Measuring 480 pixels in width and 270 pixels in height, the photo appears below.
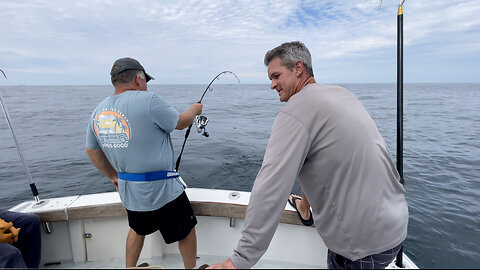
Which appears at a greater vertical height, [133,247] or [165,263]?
[133,247]

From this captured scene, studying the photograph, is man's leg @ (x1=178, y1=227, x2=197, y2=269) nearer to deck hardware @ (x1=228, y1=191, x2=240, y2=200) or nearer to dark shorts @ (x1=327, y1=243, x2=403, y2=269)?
deck hardware @ (x1=228, y1=191, x2=240, y2=200)

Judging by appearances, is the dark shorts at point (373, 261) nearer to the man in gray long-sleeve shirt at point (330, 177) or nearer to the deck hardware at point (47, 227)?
the man in gray long-sleeve shirt at point (330, 177)

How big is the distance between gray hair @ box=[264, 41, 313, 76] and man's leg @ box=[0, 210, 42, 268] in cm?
195

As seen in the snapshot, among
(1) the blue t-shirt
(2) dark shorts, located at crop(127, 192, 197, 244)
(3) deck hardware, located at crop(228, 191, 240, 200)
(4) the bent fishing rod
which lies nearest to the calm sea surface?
(4) the bent fishing rod

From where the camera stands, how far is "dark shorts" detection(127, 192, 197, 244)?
1.66 m

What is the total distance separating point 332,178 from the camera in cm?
89

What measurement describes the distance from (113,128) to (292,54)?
107cm

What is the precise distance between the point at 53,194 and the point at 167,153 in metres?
4.47

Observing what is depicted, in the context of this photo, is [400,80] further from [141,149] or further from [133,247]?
[133,247]

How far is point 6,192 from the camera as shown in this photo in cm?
487

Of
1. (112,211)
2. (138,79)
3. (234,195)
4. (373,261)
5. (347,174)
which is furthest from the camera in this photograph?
(234,195)

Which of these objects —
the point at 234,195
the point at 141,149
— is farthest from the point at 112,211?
the point at 234,195

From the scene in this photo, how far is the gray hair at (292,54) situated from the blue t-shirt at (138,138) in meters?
0.76

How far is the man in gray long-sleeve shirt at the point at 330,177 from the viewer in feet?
2.62
